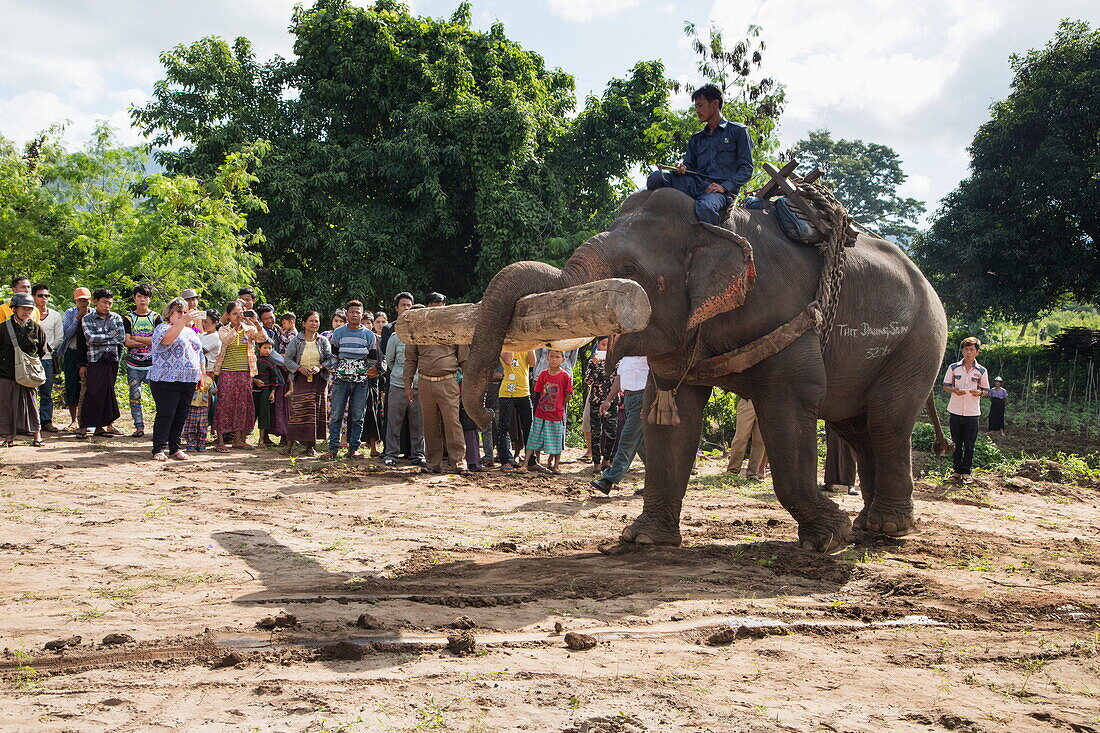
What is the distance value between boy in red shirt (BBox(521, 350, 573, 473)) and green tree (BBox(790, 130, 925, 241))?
65180 mm

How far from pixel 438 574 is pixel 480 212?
17.4 metres

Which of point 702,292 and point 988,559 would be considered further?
point 988,559

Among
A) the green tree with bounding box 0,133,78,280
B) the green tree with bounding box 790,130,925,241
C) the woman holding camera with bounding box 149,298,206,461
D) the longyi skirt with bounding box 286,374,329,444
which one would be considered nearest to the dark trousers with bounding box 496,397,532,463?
the longyi skirt with bounding box 286,374,329,444

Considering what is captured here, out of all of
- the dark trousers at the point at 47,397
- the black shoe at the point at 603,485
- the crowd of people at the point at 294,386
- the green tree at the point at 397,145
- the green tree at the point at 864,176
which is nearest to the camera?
the black shoe at the point at 603,485

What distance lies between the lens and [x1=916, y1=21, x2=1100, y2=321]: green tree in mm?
28078

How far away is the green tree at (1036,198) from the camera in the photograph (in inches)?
1105

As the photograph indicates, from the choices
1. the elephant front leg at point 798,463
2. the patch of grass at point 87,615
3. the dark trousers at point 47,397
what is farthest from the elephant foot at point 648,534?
the dark trousers at point 47,397

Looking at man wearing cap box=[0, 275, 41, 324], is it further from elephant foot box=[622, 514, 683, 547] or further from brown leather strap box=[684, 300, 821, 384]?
brown leather strap box=[684, 300, 821, 384]

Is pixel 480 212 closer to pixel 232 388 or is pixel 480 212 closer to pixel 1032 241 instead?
pixel 232 388

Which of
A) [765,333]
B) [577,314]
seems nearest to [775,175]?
[765,333]

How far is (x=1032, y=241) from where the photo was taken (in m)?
28.8

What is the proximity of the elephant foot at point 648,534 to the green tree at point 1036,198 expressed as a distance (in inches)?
1022

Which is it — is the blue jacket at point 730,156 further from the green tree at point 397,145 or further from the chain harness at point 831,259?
the green tree at point 397,145

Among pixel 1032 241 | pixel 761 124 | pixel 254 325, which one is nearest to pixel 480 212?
pixel 761 124
